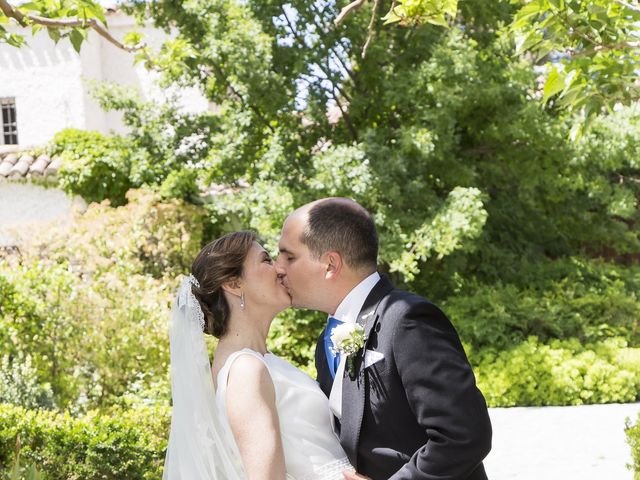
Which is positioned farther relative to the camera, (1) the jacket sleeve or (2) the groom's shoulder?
(2) the groom's shoulder

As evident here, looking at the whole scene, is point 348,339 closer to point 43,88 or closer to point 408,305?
point 408,305

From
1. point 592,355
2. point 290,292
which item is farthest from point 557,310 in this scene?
point 290,292

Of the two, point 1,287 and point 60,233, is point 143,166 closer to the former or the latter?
point 60,233

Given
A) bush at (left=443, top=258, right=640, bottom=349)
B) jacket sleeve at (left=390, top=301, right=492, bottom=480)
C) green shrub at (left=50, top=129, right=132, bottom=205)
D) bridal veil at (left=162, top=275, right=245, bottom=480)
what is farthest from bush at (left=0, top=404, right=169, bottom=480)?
green shrub at (left=50, top=129, right=132, bottom=205)

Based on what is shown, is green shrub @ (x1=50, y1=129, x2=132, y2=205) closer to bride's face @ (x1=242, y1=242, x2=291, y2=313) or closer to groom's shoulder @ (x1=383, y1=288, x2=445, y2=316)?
bride's face @ (x1=242, y1=242, x2=291, y2=313)

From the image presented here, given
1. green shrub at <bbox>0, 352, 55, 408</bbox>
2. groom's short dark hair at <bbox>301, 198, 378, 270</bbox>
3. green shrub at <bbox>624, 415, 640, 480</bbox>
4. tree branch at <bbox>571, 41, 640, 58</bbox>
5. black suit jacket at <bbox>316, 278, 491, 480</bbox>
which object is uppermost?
tree branch at <bbox>571, 41, 640, 58</bbox>

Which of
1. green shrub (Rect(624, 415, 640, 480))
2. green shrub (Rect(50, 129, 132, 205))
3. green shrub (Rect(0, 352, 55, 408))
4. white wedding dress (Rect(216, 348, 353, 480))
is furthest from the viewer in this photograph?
green shrub (Rect(50, 129, 132, 205))

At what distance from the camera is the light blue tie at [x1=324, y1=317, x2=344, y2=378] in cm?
295

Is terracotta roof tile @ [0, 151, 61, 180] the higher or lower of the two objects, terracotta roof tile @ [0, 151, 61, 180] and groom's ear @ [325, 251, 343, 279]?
the lower

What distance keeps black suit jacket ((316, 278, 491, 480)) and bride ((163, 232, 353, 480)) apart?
239 millimetres

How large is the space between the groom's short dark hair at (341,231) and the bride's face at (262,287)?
0.88ft

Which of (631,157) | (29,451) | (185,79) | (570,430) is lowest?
(570,430)

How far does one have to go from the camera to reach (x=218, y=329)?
10.5 feet

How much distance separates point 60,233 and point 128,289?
3.60 m
